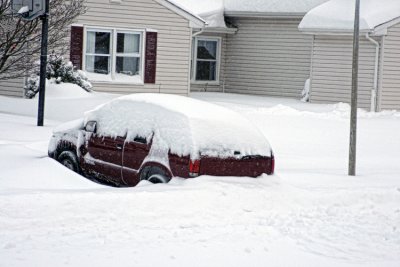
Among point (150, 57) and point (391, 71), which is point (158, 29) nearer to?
point (150, 57)

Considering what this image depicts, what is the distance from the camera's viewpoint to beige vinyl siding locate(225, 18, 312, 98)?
30.4 metres

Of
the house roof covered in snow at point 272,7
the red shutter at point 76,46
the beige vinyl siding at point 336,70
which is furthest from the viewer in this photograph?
the house roof covered in snow at point 272,7

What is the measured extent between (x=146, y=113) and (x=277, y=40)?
20.0m

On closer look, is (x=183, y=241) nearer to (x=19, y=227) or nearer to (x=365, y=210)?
(x=19, y=227)

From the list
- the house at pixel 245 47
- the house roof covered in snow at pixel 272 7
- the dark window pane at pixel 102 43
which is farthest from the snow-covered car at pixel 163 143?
the house roof covered in snow at pixel 272 7

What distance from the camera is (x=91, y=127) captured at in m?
12.0

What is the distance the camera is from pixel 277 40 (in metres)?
30.7

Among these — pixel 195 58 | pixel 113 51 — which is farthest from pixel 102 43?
pixel 195 58

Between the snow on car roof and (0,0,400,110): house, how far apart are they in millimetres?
14100

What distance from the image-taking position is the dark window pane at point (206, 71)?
3234 centimetres

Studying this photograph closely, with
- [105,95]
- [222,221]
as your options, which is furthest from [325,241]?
[105,95]

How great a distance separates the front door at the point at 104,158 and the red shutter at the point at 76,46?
13.8 m

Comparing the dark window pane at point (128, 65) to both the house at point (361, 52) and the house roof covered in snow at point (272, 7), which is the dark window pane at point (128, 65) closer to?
the house at point (361, 52)

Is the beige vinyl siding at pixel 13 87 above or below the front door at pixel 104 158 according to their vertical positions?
above
